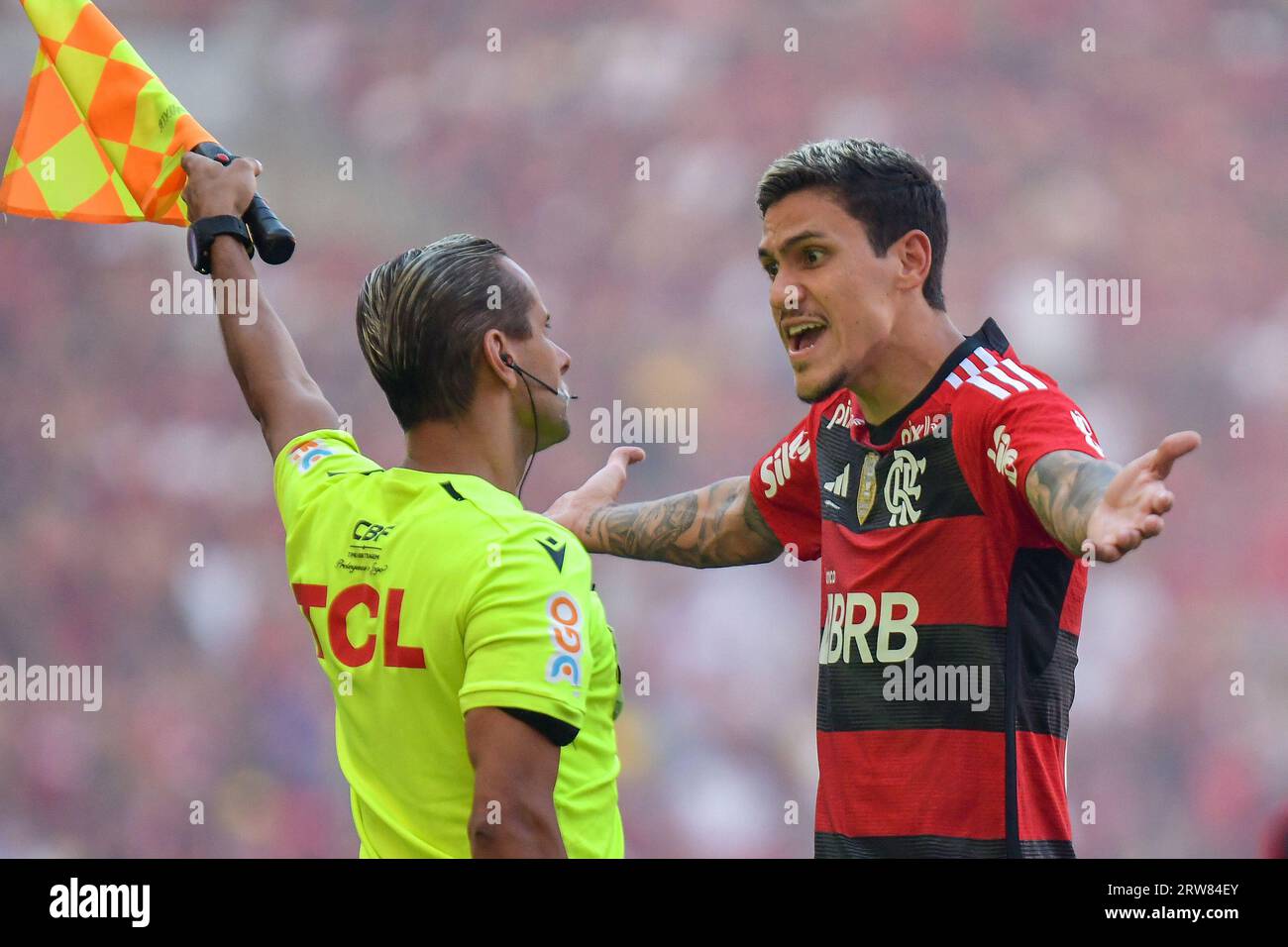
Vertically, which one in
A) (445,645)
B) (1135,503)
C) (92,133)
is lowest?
(445,645)

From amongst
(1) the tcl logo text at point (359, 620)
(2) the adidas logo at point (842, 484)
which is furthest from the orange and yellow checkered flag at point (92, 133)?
(2) the adidas logo at point (842, 484)

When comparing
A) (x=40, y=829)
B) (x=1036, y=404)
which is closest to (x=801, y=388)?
(x=1036, y=404)

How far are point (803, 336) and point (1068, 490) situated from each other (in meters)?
0.78

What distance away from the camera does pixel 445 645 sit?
1.96 metres

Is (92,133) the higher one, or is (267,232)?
(92,133)

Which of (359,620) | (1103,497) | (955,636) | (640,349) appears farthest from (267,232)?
(640,349)

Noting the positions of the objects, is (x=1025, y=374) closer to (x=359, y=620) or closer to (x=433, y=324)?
(x=433, y=324)

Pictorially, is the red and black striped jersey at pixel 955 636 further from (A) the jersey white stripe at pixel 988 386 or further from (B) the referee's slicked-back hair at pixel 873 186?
(B) the referee's slicked-back hair at pixel 873 186

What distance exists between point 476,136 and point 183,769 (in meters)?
3.19

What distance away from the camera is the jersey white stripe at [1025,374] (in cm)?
245

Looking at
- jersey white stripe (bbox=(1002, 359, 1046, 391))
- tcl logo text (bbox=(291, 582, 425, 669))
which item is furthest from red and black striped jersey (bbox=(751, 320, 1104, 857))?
tcl logo text (bbox=(291, 582, 425, 669))

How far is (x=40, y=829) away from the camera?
19.3 feet

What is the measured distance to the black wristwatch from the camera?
8.65 feet

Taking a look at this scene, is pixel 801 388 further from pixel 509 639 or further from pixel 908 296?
pixel 509 639
